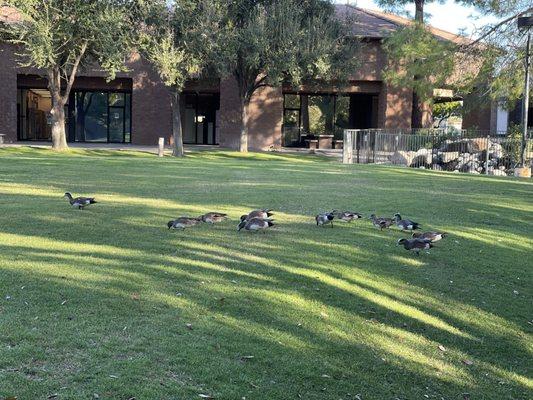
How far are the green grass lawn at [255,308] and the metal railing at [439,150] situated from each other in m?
18.9

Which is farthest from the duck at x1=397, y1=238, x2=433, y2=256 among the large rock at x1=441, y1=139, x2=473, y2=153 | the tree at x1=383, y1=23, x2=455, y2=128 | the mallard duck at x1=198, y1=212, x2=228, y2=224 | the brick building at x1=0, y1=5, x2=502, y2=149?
the brick building at x1=0, y1=5, x2=502, y2=149

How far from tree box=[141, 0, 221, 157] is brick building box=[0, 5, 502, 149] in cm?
710

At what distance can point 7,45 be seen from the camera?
40906 mm

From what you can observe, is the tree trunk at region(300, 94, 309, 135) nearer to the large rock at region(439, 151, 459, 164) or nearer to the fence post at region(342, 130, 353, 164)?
the fence post at region(342, 130, 353, 164)

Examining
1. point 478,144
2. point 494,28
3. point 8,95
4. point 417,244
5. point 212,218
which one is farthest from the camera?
point 8,95

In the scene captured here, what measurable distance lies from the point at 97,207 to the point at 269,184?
6601 millimetres

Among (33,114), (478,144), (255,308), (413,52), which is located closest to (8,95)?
(33,114)

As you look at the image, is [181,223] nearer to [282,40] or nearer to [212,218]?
[212,218]

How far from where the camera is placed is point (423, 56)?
24.5m

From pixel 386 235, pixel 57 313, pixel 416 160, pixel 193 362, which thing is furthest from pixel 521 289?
pixel 416 160

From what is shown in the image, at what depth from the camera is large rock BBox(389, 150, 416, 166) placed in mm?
31422

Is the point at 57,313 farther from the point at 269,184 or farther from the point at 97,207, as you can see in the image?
the point at 269,184

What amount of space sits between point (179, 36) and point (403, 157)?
1292 cm

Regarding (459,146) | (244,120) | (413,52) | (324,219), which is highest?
(413,52)
